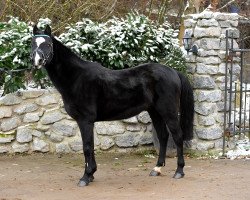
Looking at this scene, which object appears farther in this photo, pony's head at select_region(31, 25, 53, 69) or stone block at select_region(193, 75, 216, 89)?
stone block at select_region(193, 75, 216, 89)

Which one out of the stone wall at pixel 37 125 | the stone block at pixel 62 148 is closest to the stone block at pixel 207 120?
the stone wall at pixel 37 125

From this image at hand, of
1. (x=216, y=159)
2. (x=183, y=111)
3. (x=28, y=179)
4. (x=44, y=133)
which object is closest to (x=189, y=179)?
(x=183, y=111)

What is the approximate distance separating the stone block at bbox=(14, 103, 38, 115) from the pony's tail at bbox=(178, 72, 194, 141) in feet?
8.33

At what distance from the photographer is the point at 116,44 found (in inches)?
324

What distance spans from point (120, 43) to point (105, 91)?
1976mm

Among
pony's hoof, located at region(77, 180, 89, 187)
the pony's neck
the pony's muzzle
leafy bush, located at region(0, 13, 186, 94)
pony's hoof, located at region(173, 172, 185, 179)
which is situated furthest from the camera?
leafy bush, located at region(0, 13, 186, 94)

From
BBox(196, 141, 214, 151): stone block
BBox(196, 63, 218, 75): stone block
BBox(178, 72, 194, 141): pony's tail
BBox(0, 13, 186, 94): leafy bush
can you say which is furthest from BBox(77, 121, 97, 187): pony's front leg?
BBox(196, 63, 218, 75): stone block

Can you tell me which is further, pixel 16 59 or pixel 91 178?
pixel 16 59

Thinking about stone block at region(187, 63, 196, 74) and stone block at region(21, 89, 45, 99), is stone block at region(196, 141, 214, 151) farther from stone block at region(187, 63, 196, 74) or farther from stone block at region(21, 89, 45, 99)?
stone block at region(21, 89, 45, 99)

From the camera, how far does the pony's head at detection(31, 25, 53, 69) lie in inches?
230

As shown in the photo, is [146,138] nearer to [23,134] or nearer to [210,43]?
[210,43]

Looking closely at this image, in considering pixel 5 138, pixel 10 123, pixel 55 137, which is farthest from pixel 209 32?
pixel 5 138

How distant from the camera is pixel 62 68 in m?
6.25

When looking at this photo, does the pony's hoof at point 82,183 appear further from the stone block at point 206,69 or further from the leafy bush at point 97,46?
the stone block at point 206,69
